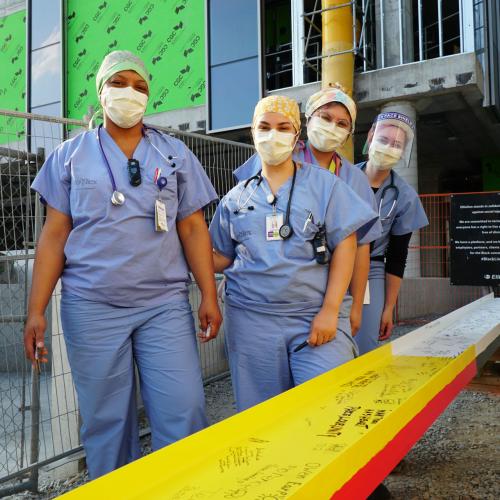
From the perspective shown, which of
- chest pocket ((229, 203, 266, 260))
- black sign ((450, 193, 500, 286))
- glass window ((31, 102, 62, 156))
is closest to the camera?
chest pocket ((229, 203, 266, 260))

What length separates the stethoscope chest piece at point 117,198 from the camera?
192 centimetres

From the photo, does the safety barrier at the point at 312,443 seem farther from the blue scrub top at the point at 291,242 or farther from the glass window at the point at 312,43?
the glass window at the point at 312,43

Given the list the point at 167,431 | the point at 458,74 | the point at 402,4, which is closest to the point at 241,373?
the point at 167,431

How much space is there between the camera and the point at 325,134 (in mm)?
2426

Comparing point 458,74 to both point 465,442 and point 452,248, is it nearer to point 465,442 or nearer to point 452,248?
point 452,248

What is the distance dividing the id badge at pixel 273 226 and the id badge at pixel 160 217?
1.23ft

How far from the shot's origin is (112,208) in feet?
6.35

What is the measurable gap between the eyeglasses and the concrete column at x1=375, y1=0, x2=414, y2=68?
7.48 m

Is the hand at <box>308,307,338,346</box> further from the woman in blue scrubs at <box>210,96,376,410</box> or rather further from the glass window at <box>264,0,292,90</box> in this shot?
the glass window at <box>264,0,292,90</box>

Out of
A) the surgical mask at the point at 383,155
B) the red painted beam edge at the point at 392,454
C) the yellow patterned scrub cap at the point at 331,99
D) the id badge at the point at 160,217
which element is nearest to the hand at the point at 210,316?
the id badge at the point at 160,217

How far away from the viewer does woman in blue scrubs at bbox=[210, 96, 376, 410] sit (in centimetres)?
199

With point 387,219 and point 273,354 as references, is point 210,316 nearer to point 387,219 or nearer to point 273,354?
point 273,354

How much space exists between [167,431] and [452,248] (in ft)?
18.0

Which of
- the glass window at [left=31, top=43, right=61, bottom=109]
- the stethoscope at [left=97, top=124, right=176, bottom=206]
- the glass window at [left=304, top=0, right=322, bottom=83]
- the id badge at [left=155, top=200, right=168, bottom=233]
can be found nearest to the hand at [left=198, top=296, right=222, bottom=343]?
the id badge at [left=155, top=200, right=168, bottom=233]
